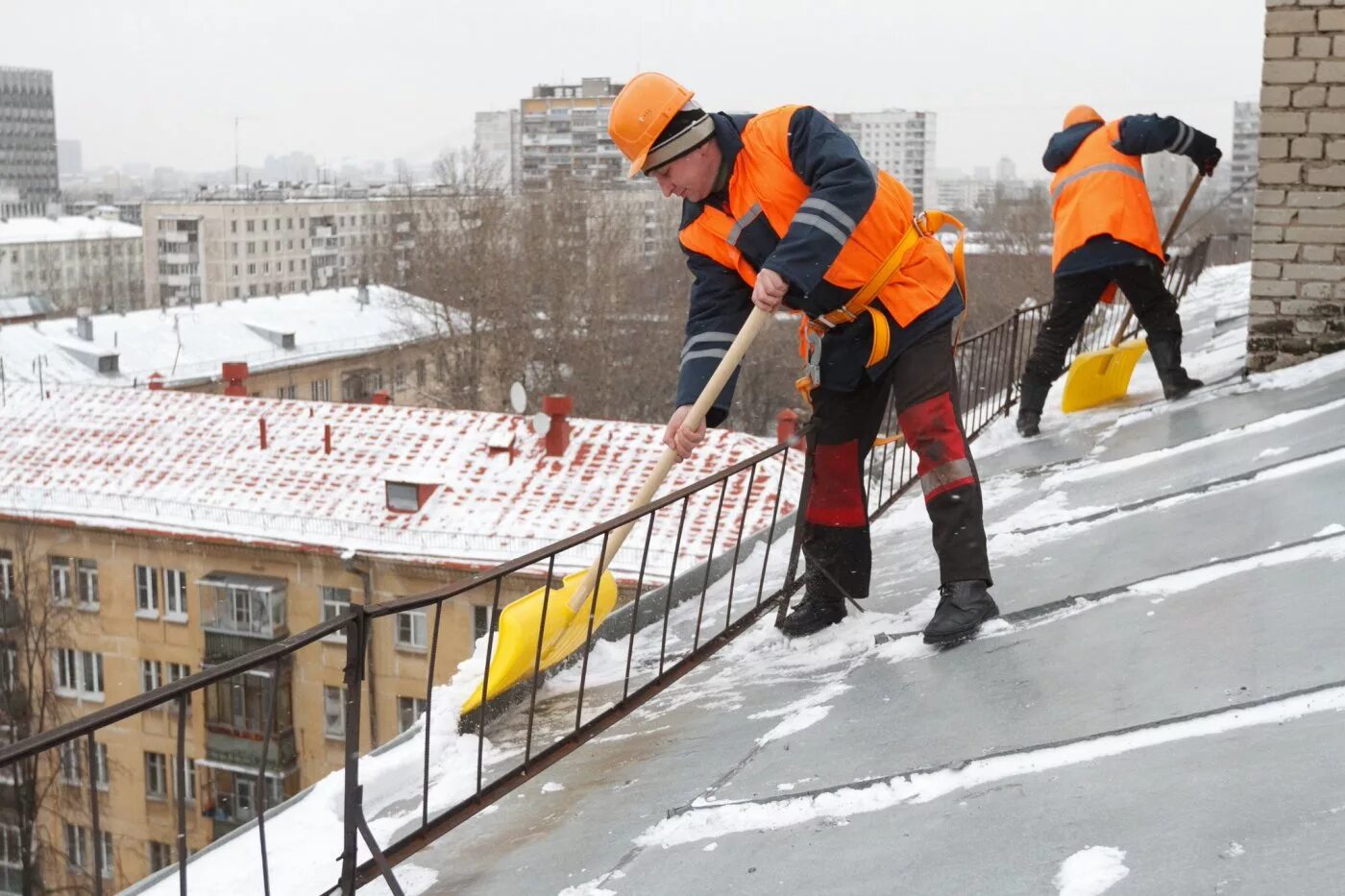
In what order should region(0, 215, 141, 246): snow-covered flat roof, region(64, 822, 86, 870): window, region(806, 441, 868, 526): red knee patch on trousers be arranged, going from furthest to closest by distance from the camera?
region(0, 215, 141, 246): snow-covered flat roof, region(64, 822, 86, 870): window, region(806, 441, 868, 526): red knee patch on trousers

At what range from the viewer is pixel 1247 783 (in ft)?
8.77

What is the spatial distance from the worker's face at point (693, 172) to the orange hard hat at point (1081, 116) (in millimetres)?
4187

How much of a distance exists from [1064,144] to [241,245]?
76.6m

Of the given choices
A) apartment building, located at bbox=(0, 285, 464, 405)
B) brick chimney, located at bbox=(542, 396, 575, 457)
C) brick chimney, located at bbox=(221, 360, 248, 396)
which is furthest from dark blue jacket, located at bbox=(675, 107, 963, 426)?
apartment building, located at bbox=(0, 285, 464, 405)

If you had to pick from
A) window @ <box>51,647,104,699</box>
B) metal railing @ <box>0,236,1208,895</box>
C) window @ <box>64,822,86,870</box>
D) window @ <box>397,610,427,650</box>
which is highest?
metal railing @ <box>0,236,1208,895</box>

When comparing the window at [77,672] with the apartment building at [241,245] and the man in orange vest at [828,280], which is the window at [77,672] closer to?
the man in orange vest at [828,280]

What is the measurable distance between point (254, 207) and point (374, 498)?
65234 millimetres

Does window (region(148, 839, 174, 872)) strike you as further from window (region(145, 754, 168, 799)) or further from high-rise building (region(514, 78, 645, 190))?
high-rise building (region(514, 78, 645, 190))

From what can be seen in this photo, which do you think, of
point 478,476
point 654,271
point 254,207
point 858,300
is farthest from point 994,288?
point 254,207

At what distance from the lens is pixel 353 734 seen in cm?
278

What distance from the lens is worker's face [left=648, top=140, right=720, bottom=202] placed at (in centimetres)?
379

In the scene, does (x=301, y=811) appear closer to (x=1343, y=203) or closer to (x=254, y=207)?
(x=1343, y=203)

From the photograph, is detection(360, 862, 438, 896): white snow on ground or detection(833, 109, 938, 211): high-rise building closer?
detection(360, 862, 438, 896): white snow on ground

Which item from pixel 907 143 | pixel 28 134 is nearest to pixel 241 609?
pixel 907 143
